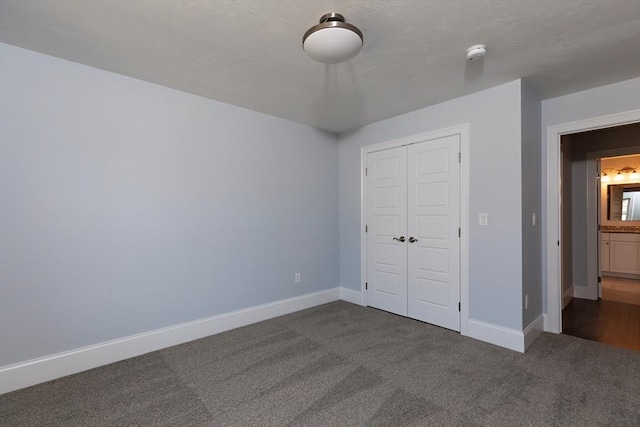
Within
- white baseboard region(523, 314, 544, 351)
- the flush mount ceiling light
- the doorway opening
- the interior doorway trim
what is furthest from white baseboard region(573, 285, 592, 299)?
the flush mount ceiling light

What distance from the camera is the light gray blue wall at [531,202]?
9.10 ft

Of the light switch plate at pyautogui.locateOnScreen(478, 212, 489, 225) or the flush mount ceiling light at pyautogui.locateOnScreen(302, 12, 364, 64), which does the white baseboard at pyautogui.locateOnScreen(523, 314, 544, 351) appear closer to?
the light switch plate at pyautogui.locateOnScreen(478, 212, 489, 225)

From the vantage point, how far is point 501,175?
112 inches

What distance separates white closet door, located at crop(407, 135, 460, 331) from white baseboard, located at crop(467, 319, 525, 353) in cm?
17

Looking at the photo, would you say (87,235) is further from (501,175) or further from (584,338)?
(584,338)

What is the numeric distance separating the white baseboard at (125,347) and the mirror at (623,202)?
678 cm

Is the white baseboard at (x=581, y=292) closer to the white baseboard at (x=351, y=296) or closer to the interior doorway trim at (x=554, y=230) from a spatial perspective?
the interior doorway trim at (x=554, y=230)

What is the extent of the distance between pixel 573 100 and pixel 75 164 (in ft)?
15.5

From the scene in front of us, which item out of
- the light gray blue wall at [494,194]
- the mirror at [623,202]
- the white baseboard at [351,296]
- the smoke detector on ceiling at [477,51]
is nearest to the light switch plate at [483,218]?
the light gray blue wall at [494,194]

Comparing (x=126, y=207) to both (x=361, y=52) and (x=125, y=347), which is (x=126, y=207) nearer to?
(x=125, y=347)

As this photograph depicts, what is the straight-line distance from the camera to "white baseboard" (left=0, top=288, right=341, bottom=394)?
7.19 feet

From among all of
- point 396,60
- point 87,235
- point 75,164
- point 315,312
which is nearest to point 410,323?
point 315,312

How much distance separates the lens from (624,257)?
555cm

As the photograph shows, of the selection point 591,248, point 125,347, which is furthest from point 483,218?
point 125,347
